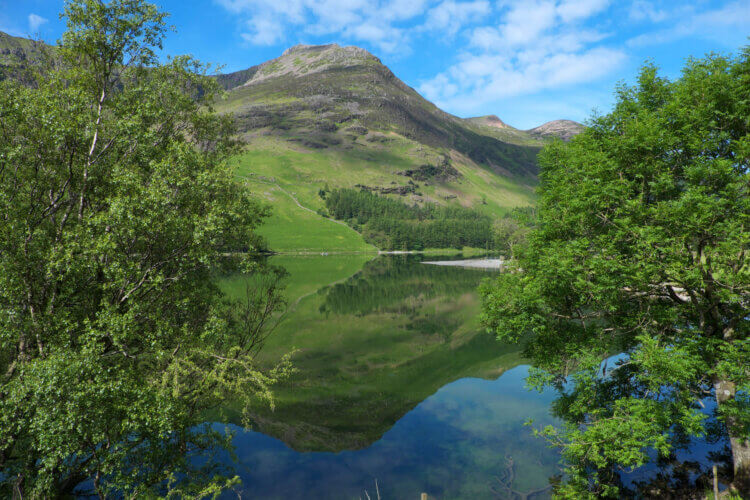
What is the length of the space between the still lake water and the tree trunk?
8044mm

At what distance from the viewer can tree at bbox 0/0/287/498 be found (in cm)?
1376

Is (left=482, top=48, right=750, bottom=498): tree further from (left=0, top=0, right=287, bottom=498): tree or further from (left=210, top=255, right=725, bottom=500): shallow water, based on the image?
(left=0, top=0, right=287, bottom=498): tree

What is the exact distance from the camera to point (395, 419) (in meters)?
31.2

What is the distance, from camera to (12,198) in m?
15.1

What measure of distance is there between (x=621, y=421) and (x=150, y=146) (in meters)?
24.9

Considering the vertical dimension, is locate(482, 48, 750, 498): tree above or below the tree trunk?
above

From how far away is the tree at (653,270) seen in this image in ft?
50.3

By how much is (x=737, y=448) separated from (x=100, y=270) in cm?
2904

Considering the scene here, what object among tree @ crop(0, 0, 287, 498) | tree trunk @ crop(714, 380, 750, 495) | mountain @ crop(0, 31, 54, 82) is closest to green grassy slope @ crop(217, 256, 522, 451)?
tree @ crop(0, 0, 287, 498)

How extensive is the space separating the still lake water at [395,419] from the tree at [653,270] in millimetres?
5374

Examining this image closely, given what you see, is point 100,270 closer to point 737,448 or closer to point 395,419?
point 395,419

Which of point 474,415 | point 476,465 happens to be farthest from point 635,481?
point 474,415

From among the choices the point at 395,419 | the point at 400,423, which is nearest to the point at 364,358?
the point at 395,419

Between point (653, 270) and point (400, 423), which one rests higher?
point (653, 270)
